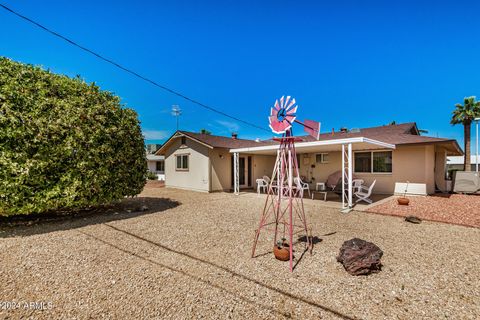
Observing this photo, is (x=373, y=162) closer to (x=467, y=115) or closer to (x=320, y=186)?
(x=320, y=186)

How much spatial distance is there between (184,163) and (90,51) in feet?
25.7

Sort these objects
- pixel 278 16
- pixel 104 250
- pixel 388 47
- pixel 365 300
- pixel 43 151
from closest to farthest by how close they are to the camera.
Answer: pixel 365 300, pixel 104 250, pixel 43 151, pixel 278 16, pixel 388 47

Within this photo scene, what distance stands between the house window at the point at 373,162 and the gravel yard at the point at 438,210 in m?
2.50

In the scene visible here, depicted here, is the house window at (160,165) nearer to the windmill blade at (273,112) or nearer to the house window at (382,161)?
the house window at (382,161)

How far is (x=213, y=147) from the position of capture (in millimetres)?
12453

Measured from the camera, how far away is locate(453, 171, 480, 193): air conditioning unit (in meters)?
10.7

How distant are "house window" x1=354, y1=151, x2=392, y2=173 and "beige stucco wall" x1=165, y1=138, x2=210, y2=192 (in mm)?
8271

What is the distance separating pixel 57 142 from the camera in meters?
5.75

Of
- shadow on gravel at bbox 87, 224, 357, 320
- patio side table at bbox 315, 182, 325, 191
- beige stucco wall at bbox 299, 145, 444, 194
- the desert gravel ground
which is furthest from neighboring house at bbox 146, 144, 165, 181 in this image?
shadow on gravel at bbox 87, 224, 357, 320

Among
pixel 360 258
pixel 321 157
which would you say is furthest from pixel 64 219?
pixel 321 157

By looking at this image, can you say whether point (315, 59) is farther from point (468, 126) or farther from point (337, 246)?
point (337, 246)

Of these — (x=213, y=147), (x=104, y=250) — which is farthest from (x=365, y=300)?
(x=213, y=147)

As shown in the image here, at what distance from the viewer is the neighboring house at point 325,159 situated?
10.0 m

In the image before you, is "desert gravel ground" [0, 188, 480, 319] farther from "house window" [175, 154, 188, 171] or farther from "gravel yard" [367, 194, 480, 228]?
"house window" [175, 154, 188, 171]
